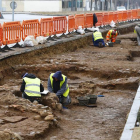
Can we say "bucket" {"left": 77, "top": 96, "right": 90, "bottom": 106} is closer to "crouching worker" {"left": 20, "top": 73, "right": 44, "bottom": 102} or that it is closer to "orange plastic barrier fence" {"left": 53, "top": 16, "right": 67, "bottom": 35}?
"crouching worker" {"left": 20, "top": 73, "right": 44, "bottom": 102}

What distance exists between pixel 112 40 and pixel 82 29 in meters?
2.46

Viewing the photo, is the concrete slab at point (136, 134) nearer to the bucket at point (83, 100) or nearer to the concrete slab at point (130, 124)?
the concrete slab at point (130, 124)

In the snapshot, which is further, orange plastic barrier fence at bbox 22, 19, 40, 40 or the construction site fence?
orange plastic barrier fence at bbox 22, 19, 40, 40

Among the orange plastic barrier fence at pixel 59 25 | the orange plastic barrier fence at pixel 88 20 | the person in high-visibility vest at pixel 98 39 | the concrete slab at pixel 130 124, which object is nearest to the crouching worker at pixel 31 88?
the concrete slab at pixel 130 124

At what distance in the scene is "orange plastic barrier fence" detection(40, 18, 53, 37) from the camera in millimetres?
19470

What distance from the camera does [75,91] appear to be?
12.4 metres

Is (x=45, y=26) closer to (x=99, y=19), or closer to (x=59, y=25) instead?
(x=59, y=25)

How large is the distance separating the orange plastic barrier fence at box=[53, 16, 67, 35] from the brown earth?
99 cm

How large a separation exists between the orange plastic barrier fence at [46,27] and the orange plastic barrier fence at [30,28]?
1.44ft

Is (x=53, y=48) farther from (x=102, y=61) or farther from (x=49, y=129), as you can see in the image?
(x=49, y=129)

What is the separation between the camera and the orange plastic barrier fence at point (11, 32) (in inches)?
629

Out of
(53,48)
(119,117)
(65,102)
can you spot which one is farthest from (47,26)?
(119,117)

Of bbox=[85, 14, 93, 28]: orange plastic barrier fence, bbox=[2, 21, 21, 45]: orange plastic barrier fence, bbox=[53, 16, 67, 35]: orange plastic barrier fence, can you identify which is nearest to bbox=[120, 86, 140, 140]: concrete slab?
bbox=[2, 21, 21, 45]: orange plastic barrier fence

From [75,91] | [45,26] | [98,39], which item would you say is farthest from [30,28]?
[75,91]
